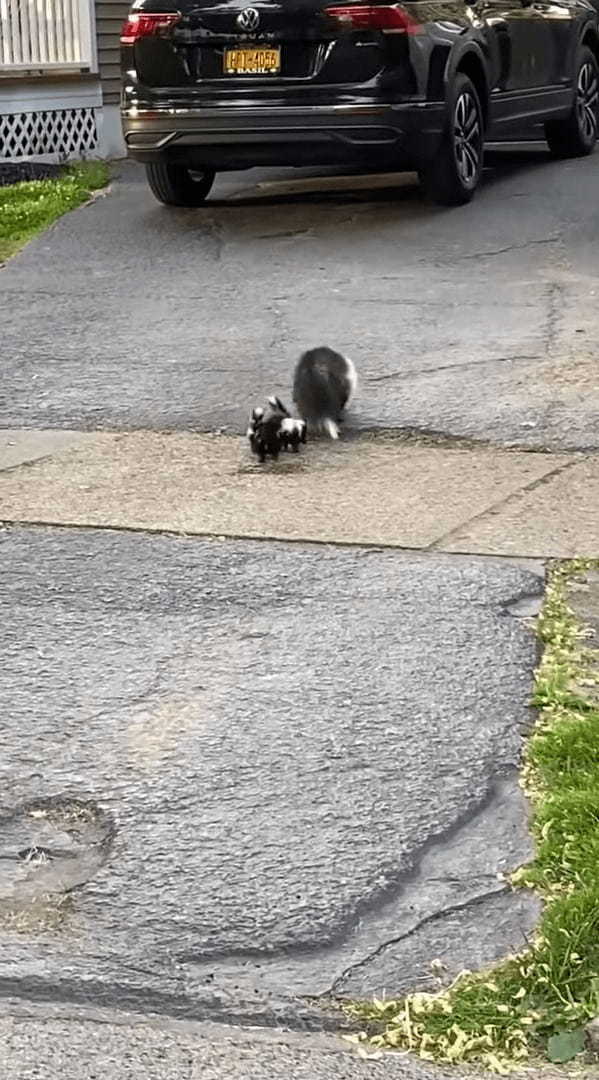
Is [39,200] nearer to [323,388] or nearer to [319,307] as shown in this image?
[319,307]

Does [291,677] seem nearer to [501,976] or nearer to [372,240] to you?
[501,976]

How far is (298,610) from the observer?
5.34 metres

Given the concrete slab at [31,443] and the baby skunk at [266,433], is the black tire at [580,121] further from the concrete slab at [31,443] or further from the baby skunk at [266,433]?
the baby skunk at [266,433]

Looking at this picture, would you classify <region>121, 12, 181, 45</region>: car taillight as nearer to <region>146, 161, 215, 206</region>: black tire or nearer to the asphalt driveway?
<region>146, 161, 215, 206</region>: black tire

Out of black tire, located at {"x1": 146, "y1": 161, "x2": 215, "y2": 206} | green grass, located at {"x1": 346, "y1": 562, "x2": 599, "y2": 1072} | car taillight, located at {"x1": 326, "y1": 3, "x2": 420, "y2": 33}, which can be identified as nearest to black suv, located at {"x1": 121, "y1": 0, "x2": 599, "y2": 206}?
car taillight, located at {"x1": 326, "y1": 3, "x2": 420, "y2": 33}

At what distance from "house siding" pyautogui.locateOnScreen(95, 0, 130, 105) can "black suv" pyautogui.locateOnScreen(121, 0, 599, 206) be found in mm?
4861

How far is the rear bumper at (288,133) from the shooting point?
10898mm

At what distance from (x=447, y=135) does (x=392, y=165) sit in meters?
1.44

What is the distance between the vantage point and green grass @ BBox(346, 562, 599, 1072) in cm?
321

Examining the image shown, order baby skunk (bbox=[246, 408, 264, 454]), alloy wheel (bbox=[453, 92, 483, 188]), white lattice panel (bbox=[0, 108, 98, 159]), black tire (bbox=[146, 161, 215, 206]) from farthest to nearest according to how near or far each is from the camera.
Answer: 1. white lattice panel (bbox=[0, 108, 98, 159])
2. black tire (bbox=[146, 161, 215, 206])
3. alloy wheel (bbox=[453, 92, 483, 188])
4. baby skunk (bbox=[246, 408, 264, 454])

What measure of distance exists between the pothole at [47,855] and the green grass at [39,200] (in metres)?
7.70

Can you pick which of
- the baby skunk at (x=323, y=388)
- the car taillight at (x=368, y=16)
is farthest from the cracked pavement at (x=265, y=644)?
the car taillight at (x=368, y=16)

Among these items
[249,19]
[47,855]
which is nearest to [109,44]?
[249,19]

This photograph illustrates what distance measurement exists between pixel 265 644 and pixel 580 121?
10251 millimetres
